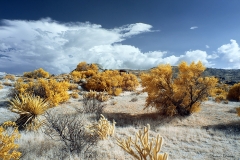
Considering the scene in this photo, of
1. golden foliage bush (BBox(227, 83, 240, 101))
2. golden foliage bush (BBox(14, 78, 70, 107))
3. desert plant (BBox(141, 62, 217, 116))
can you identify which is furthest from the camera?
golden foliage bush (BBox(227, 83, 240, 101))

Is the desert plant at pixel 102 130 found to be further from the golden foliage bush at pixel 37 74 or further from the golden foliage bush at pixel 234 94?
the golden foliage bush at pixel 37 74

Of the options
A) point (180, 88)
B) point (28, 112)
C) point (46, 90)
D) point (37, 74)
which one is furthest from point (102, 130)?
point (37, 74)

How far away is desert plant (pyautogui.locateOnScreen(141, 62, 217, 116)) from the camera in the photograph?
15438mm

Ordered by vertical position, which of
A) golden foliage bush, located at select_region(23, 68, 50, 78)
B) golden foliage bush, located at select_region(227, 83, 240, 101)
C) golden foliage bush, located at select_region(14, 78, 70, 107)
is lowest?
golden foliage bush, located at select_region(227, 83, 240, 101)

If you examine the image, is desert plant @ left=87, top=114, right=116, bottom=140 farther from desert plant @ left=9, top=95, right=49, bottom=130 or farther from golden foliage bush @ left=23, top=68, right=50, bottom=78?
golden foliage bush @ left=23, top=68, right=50, bottom=78

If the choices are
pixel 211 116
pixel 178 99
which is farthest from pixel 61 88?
pixel 211 116

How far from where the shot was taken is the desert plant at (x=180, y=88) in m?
15.4

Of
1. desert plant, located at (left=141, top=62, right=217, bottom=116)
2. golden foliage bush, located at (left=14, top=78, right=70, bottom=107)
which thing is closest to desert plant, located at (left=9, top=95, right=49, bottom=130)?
golden foliage bush, located at (left=14, top=78, right=70, bottom=107)

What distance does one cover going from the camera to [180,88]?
620 inches

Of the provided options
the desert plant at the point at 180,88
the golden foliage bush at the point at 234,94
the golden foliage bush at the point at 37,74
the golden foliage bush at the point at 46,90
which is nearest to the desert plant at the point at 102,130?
the desert plant at the point at 180,88

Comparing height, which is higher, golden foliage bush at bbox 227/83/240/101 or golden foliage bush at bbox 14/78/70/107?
golden foliage bush at bbox 14/78/70/107

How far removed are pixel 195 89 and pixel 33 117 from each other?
486 inches

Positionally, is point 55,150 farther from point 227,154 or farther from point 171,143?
point 227,154

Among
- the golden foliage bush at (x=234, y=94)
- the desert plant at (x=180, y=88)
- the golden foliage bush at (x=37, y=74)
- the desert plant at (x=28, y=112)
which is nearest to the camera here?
the desert plant at (x=28, y=112)
